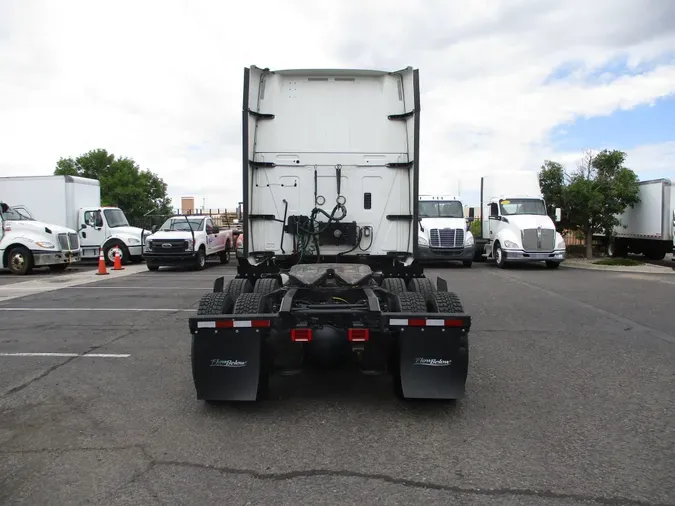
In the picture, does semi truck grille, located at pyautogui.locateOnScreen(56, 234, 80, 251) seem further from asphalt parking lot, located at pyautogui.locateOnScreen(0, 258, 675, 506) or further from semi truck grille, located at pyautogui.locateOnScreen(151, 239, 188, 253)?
asphalt parking lot, located at pyautogui.locateOnScreen(0, 258, 675, 506)

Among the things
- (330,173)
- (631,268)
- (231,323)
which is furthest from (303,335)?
(631,268)

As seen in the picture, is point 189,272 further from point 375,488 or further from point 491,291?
point 375,488

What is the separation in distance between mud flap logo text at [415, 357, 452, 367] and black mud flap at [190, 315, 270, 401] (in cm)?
131

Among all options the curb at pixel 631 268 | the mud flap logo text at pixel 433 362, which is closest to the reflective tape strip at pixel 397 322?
the mud flap logo text at pixel 433 362

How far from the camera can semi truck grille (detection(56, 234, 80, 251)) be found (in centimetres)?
1955

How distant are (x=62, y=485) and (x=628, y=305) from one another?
10.6 metres

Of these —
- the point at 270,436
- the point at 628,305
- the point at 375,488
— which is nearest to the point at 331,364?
the point at 270,436

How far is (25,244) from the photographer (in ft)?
61.2

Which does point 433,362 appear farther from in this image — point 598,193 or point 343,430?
point 598,193

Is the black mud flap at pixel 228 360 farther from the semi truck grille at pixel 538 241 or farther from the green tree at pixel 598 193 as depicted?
the green tree at pixel 598 193

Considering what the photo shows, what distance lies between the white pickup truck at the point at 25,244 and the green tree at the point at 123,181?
30.2 m

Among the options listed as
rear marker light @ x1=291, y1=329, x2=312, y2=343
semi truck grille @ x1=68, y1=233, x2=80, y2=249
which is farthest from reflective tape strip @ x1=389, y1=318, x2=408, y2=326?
semi truck grille @ x1=68, y1=233, x2=80, y2=249

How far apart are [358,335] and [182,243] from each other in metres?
15.8

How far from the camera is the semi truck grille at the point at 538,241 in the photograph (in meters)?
19.9
